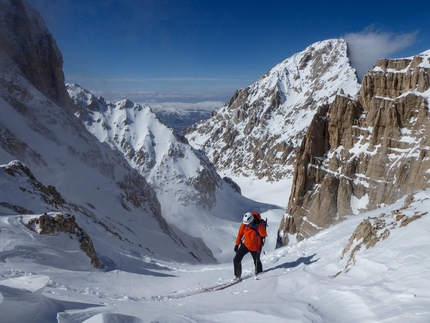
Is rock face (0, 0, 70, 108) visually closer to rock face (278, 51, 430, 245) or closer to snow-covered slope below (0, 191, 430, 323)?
rock face (278, 51, 430, 245)

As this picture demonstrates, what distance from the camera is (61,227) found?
15.2 metres

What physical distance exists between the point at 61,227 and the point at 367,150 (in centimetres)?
3597

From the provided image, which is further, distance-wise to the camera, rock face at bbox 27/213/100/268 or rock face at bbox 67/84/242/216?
rock face at bbox 67/84/242/216

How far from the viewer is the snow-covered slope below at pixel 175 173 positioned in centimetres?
8906

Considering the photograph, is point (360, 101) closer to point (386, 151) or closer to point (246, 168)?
point (386, 151)

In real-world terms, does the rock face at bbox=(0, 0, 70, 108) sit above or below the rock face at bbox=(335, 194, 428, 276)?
above

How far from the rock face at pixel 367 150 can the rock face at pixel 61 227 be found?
3169 centimetres

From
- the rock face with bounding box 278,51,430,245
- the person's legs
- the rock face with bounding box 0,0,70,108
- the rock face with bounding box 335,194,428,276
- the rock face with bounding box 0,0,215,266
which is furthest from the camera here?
the rock face with bounding box 0,0,70,108

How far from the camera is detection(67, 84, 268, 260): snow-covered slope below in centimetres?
8906

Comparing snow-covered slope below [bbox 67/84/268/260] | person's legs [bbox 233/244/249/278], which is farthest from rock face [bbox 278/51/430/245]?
snow-covered slope below [bbox 67/84/268/260]

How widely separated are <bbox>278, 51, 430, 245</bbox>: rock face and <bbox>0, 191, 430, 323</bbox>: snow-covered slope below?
85.6 ft

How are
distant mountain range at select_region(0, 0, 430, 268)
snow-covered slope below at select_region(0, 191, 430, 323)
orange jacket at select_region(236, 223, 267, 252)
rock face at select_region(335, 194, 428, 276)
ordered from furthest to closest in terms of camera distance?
1. distant mountain range at select_region(0, 0, 430, 268)
2. orange jacket at select_region(236, 223, 267, 252)
3. rock face at select_region(335, 194, 428, 276)
4. snow-covered slope below at select_region(0, 191, 430, 323)

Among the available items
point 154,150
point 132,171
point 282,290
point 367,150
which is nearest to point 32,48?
point 132,171

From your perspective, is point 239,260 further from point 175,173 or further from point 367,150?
point 175,173
